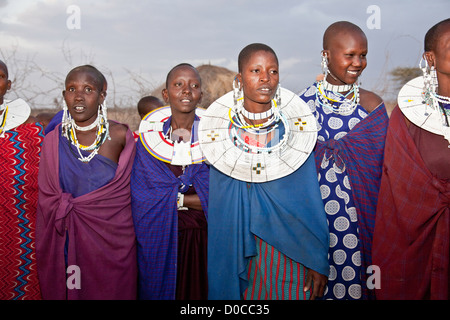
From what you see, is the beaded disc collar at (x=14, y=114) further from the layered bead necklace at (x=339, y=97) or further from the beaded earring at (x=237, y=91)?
the layered bead necklace at (x=339, y=97)

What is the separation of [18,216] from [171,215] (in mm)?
1289

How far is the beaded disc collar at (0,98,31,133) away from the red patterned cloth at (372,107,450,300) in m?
2.97


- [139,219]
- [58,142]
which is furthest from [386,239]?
[58,142]

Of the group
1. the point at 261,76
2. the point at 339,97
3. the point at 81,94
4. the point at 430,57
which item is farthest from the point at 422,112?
the point at 81,94

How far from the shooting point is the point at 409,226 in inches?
112

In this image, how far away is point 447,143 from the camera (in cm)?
287

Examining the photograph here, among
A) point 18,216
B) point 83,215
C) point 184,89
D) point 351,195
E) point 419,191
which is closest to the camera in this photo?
point 419,191

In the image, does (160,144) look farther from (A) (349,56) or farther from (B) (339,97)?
(A) (349,56)

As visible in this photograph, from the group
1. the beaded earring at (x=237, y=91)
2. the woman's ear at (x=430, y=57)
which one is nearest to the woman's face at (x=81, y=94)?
the beaded earring at (x=237, y=91)

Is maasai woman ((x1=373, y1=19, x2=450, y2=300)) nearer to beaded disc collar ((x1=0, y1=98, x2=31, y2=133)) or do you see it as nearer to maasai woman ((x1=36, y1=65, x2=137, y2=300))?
maasai woman ((x1=36, y1=65, x2=137, y2=300))

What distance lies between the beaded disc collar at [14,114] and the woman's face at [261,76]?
205 centimetres

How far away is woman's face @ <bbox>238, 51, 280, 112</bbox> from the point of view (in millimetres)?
2939

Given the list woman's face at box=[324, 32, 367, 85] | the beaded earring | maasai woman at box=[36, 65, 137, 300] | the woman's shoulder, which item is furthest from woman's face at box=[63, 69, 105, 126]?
the woman's shoulder
